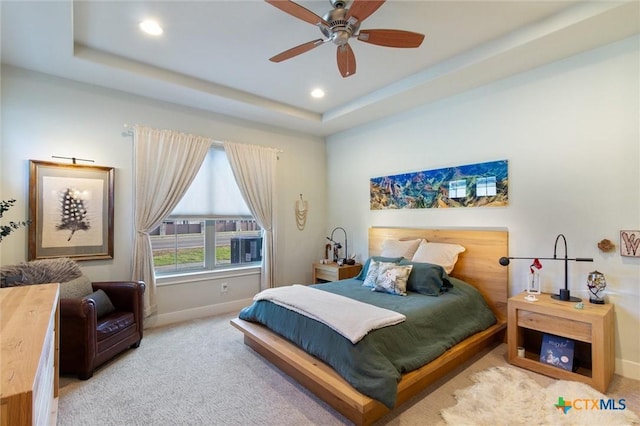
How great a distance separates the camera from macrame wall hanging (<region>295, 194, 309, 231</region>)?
16.3 feet

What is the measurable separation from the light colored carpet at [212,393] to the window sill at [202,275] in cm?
95

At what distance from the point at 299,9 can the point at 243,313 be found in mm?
2691

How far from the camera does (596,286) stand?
252cm

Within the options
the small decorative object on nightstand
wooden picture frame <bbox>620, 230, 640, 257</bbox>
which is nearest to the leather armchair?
the small decorative object on nightstand

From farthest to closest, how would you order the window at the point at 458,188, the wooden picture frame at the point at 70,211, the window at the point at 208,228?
the window at the point at 208,228
the window at the point at 458,188
the wooden picture frame at the point at 70,211

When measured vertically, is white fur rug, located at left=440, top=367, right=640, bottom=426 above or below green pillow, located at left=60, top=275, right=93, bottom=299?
below

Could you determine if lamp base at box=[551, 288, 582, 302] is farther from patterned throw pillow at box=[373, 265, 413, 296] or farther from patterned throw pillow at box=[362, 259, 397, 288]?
patterned throw pillow at box=[362, 259, 397, 288]

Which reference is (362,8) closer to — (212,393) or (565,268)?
(565,268)

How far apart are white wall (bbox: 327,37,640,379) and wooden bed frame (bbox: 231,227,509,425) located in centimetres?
14

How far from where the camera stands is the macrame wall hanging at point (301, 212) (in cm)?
497

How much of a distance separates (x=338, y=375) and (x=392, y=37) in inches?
94.4

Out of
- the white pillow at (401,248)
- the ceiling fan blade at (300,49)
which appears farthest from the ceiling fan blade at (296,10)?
the white pillow at (401,248)

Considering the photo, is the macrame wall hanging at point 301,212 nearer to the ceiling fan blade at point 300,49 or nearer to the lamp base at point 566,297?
the ceiling fan blade at point 300,49

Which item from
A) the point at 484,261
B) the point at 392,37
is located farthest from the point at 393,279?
the point at 392,37
